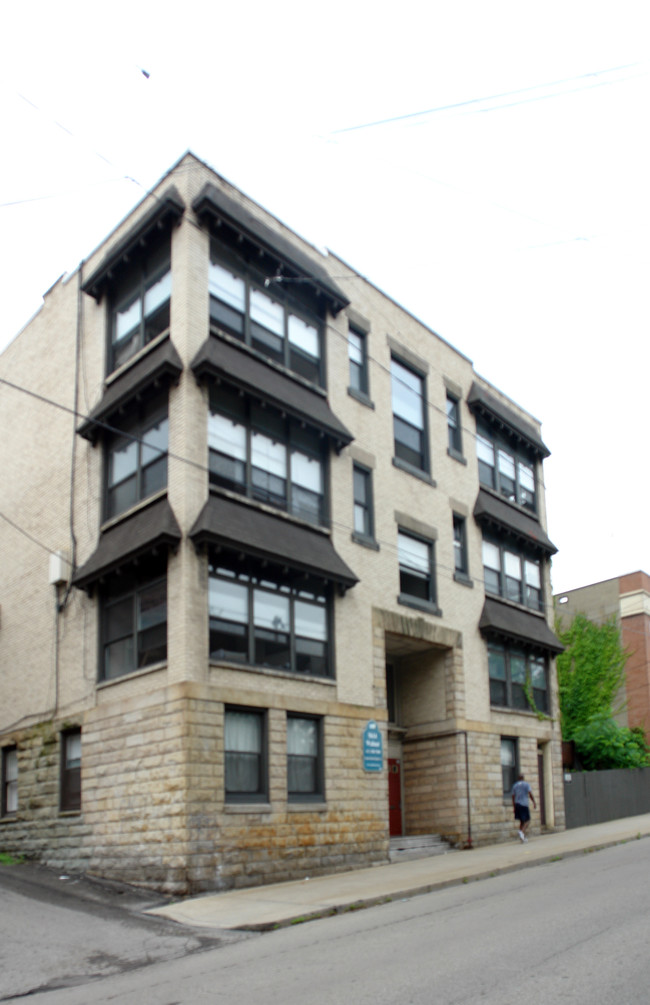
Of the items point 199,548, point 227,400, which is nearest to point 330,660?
point 199,548

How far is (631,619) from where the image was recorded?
44.8 metres

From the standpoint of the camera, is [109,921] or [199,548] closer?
[109,921]

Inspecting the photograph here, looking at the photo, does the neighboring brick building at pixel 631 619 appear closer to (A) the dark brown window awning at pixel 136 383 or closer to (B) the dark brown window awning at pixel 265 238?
(B) the dark brown window awning at pixel 265 238

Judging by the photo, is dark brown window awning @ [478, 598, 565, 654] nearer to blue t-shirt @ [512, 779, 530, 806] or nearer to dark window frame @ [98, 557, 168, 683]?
blue t-shirt @ [512, 779, 530, 806]

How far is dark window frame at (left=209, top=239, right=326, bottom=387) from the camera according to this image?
64.8 feet

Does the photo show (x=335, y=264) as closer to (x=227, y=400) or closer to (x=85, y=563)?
(x=227, y=400)

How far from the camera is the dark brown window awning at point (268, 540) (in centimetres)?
1752

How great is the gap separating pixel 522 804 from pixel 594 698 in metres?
11.3

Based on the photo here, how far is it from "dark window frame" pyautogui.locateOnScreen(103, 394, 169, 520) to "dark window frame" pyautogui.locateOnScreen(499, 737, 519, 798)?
1196 cm

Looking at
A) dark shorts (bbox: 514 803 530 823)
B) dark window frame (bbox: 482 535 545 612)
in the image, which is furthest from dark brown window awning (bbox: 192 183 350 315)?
dark shorts (bbox: 514 803 530 823)

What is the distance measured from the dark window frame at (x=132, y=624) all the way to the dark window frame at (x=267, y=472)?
7.26 feet

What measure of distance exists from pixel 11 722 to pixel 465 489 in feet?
41.4

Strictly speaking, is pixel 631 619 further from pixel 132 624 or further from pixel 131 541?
pixel 131 541

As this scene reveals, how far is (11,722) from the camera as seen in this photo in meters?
21.8
